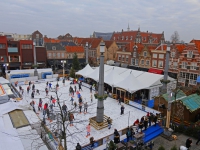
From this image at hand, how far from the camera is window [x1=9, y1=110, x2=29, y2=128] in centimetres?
1301

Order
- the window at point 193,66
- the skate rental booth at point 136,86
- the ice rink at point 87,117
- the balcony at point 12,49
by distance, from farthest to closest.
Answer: the balcony at point 12,49
the window at point 193,66
the skate rental booth at point 136,86
the ice rink at point 87,117

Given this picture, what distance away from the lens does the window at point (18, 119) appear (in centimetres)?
1301

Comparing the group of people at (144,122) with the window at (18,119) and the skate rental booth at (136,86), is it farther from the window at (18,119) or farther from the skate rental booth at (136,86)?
the window at (18,119)

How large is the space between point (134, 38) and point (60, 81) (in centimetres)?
3180

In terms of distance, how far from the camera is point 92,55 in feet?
168

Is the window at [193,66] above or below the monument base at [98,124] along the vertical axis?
above

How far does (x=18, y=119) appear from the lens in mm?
13906

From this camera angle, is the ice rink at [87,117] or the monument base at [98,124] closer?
the ice rink at [87,117]

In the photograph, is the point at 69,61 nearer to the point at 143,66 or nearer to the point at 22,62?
the point at 22,62

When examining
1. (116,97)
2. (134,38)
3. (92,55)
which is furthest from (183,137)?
(134,38)

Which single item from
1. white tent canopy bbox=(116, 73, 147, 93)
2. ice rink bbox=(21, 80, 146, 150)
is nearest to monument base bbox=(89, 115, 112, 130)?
ice rink bbox=(21, 80, 146, 150)

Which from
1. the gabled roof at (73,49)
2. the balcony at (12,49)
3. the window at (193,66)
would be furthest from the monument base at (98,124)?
the gabled roof at (73,49)

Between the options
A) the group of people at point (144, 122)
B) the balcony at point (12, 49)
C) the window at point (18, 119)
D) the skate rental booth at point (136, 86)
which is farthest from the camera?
the balcony at point (12, 49)

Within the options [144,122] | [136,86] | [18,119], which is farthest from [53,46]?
[144,122]
